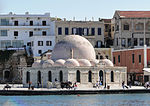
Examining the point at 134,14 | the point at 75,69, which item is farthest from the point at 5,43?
the point at 75,69

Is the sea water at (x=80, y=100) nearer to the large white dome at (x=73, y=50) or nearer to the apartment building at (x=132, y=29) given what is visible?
the large white dome at (x=73, y=50)

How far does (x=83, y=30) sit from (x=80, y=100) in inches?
1359

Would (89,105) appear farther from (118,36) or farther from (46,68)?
(118,36)

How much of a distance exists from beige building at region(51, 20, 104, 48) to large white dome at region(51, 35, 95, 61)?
15627mm

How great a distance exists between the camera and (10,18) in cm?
9956

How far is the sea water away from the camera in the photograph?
59.9 meters

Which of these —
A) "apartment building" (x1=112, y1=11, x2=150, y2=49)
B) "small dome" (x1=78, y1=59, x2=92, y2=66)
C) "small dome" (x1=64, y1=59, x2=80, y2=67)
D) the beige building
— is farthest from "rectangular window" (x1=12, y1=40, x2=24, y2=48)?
"small dome" (x1=64, y1=59, x2=80, y2=67)

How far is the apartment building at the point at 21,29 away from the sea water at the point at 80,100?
3052 cm


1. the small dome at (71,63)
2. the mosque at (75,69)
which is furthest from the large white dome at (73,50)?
the small dome at (71,63)

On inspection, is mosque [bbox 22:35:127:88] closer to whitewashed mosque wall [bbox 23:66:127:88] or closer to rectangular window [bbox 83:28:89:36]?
whitewashed mosque wall [bbox 23:66:127:88]

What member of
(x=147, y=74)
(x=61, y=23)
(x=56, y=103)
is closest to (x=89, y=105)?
(x=56, y=103)

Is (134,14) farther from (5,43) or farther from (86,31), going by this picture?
(5,43)

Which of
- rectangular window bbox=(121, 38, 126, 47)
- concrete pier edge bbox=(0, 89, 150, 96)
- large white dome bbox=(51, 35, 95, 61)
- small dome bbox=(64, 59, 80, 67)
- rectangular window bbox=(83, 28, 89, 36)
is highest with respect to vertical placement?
rectangular window bbox=(83, 28, 89, 36)

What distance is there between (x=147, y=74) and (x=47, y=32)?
22.2 metres
